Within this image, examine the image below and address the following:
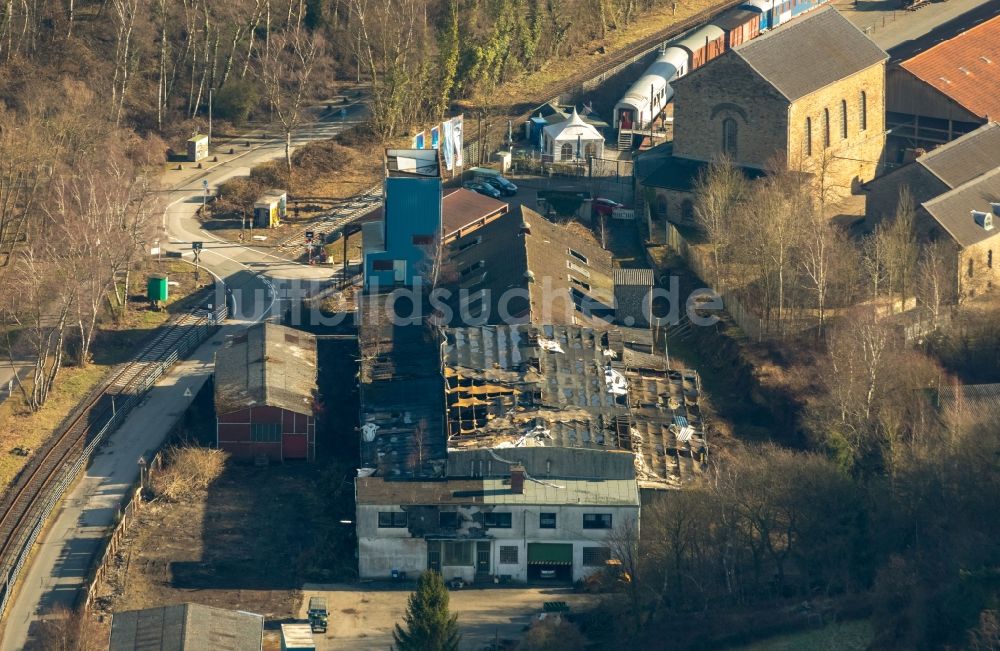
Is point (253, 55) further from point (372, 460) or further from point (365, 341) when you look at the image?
point (372, 460)

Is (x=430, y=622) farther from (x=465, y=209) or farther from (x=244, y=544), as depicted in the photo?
(x=465, y=209)

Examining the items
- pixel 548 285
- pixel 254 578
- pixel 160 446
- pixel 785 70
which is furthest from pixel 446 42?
pixel 254 578

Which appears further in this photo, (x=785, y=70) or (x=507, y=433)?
(x=785, y=70)

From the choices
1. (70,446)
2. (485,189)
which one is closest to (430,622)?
(70,446)

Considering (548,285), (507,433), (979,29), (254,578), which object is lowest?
(254,578)

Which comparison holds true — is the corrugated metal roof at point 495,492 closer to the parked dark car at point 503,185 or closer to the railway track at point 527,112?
the railway track at point 527,112

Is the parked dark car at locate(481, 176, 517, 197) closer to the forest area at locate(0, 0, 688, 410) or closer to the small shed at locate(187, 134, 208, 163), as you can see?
the forest area at locate(0, 0, 688, 410)

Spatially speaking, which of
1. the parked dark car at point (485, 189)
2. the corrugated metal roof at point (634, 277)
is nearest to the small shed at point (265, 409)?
the corrugated metal roof at point (634, 277)

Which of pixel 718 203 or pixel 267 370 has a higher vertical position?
pixel 718 203
